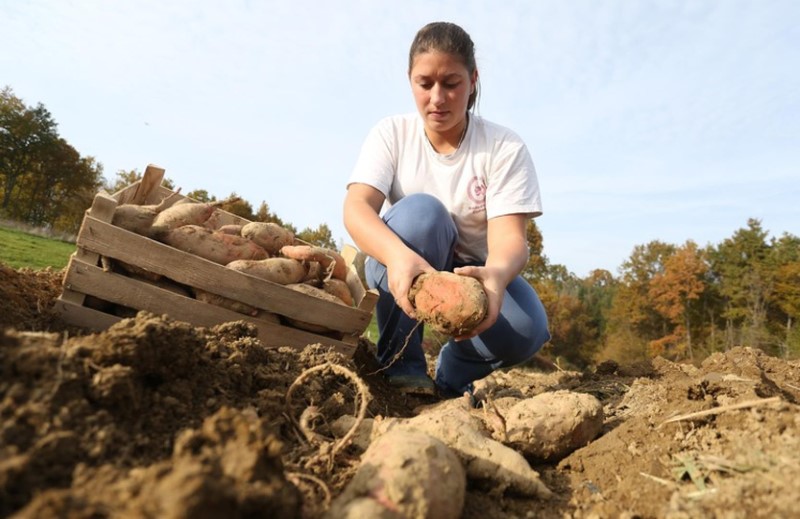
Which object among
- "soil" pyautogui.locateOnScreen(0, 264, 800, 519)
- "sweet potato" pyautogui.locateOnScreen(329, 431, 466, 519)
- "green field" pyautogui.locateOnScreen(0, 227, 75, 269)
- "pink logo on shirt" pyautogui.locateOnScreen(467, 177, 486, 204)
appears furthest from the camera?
"green field" pyautogui.locateOnScreen(0, 227, 75, 269)

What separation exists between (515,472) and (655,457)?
0.52m

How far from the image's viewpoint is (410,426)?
189cm

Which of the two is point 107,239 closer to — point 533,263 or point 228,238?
point 228,238

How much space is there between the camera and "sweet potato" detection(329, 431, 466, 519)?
4.06 ft

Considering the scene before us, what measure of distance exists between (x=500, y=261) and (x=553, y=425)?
34.1 inches

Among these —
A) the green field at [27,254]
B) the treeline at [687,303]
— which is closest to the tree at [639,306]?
the treeline at [687,303]

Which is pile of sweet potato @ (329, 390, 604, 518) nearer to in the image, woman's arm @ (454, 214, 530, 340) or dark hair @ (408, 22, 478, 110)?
woman's arm @ (454, 214, 530, 340)

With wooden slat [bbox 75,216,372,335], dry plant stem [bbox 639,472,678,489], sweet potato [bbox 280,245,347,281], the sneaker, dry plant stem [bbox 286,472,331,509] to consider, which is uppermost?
sweet potato [bbox 280,245,347,281]

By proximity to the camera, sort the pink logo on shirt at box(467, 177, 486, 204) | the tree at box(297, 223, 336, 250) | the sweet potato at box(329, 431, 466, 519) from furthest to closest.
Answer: the tree at box(297, 223, 336, 250), the pink logo on shirt at box(467, 177, 486, 204), the sweet potato at box(329, 431, 466, 519)

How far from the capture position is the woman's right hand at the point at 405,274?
2.38 meters

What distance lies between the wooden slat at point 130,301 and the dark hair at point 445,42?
180 centimetres

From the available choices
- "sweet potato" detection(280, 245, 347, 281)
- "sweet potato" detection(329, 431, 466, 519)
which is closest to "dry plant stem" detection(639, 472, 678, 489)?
"sweet potato" detection(329, 431, 466, 519)

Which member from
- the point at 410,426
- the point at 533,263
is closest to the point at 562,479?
the point at 410,426

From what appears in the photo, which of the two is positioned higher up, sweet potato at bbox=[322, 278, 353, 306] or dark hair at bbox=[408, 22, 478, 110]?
dark hair at bbox=[408, 22, 478, 110]
